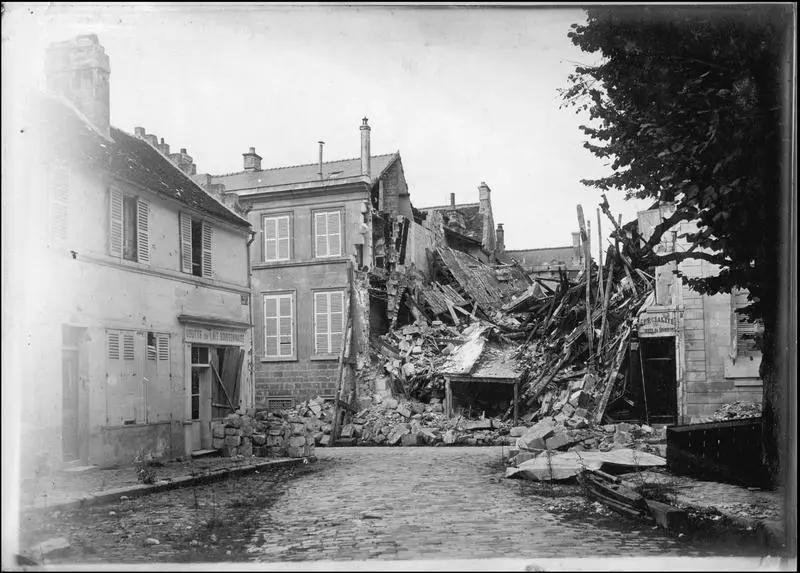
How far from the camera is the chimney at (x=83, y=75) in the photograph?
6242 millimetres

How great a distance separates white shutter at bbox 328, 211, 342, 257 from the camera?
748 inches

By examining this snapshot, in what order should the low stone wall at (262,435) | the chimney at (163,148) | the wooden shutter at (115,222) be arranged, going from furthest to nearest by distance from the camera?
the low stone wall at (262,435)
the chimney at (163,148)
the wooden shutter at (115,222)

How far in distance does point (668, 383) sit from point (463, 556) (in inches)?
516

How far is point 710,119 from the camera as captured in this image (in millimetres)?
7176

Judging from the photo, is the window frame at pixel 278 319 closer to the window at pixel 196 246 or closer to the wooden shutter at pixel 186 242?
the window at pixel 196 246

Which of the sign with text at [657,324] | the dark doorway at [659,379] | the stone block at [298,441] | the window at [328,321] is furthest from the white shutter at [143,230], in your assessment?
the dark doorway at [659,379]

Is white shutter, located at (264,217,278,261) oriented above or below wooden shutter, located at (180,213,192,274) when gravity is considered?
above

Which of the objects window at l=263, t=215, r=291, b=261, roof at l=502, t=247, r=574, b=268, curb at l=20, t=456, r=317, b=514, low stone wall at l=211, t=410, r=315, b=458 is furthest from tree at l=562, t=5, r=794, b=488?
window at l=263, t=215, r=291, b=261

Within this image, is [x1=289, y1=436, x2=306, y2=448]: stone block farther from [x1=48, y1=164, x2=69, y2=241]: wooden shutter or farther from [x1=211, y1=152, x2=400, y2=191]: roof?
[x1=48, y1=164, x2=69, y2=241]: wooden shutter

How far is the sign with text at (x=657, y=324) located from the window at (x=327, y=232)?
8.02m

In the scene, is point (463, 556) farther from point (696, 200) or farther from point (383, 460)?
point (383, 460)

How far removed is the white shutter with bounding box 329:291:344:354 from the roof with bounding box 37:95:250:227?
9.07m

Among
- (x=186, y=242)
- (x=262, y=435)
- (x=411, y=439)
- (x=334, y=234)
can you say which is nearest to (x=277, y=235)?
(x=334, y=234)

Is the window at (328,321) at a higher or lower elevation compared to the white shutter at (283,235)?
lower
